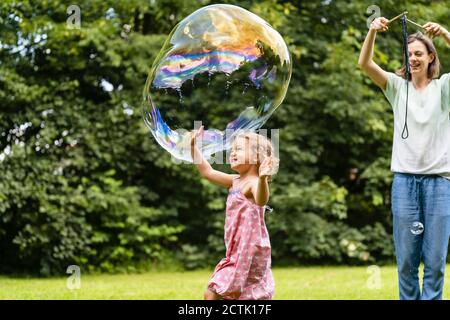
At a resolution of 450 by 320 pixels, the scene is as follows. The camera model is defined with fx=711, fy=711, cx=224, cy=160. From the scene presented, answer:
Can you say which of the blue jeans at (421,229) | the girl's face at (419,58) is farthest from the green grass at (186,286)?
the girl's face at (419,58)

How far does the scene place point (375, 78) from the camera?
11.8 ft

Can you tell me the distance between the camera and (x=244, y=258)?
3254mm

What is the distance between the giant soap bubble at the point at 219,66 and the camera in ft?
13.4

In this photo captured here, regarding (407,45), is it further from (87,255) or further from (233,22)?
(87,255)

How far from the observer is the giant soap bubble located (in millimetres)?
4070

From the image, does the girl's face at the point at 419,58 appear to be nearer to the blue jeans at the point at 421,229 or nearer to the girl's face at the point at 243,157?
the blue jeans at the point at 421,229

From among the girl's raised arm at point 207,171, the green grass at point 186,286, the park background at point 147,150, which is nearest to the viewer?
the girl's raised arm at point 207,171

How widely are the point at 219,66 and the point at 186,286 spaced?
328 cm

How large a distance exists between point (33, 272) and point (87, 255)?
642 mm

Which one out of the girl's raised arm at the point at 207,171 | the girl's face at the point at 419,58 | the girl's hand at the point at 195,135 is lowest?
the girl's raised arm at the point at 207,171

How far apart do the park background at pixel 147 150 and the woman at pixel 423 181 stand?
409 cm

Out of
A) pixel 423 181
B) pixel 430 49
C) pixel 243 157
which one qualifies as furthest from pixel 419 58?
pixel 243 157

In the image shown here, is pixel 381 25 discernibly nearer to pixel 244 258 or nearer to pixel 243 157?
pixel 243 157

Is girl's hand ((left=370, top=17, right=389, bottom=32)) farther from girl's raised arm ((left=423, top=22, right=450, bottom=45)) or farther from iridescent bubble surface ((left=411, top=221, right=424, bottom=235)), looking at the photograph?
iridescent bubble surface ((left=411, top=221, right=424, bottom=235))
